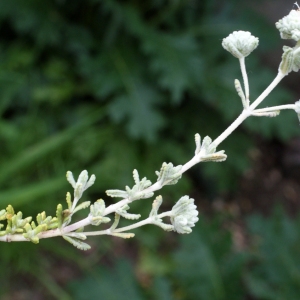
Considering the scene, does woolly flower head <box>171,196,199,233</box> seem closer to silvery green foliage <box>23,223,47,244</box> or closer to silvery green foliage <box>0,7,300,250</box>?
silvery green foliage <box>0,7,300,250</box>

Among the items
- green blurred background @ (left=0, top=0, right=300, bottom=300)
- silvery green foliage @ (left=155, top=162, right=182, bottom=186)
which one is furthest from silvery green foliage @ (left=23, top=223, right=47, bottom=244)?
green blurred background @ (left=0, top=0, right=300, bottom=300)

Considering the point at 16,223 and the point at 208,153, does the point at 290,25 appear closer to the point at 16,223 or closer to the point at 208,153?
the point at 208,153

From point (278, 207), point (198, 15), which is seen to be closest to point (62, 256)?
point (278, 207)

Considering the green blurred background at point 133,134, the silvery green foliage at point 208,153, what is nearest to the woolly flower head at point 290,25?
the silvery green foliage at point 208,153

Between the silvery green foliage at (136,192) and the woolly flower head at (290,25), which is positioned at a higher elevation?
the woolly flower head at (290,25)

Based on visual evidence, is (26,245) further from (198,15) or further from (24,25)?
(198,15)

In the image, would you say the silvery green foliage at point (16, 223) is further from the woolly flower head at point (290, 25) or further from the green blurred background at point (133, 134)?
the green blurred background at point (133, 134)
